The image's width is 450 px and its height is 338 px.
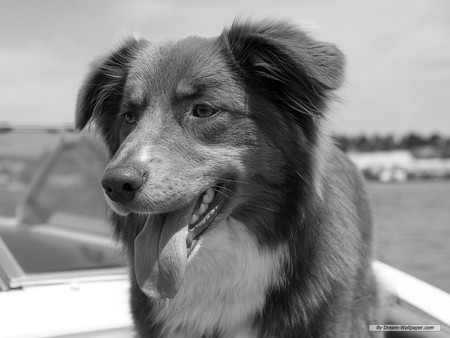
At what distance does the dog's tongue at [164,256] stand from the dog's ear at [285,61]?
0.65 meters

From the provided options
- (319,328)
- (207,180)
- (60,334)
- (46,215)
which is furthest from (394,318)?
(46,215)

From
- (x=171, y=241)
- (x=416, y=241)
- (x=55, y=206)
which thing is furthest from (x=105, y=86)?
(x=416, y=241)

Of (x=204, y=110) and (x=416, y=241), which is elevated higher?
(x=204, y=110)

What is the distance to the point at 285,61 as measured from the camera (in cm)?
250

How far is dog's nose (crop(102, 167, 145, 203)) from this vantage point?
7.14 ft

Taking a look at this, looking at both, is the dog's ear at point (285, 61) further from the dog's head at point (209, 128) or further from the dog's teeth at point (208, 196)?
the dog's teeth at point (208, 196)

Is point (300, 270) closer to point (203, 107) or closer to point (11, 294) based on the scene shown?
point (203, 107)

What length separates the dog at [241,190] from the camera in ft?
7.88

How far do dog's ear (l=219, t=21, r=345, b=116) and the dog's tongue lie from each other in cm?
65

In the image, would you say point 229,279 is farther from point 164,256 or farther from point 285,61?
point 285,61

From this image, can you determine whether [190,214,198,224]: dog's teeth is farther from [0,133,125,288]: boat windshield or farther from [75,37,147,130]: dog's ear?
[0,133,125,288]: boat windshield

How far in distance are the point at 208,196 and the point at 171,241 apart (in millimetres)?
261

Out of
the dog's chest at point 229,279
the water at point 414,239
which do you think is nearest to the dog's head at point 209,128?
the dog's chest at point 229,279

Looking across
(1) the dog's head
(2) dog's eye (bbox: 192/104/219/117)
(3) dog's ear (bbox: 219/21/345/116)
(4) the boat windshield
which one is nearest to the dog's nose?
(1) the dog's head
